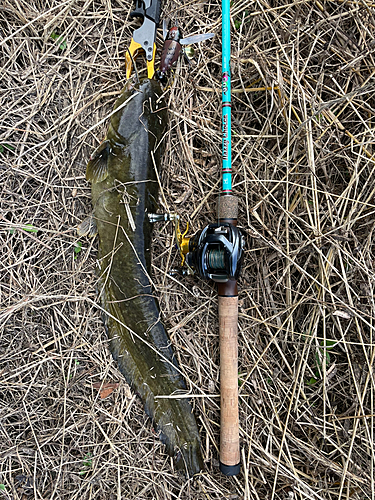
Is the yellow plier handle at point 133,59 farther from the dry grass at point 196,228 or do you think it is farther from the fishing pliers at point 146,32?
the dry grass at point 196,228

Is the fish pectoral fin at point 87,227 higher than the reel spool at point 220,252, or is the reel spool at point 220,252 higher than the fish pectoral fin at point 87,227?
the fish pectoral fin at point 87,227

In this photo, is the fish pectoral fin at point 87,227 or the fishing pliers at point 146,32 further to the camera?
the fish pectoral fin at point 87,227

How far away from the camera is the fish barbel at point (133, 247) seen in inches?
78.7

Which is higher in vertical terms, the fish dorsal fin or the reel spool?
the fish dorsal fin

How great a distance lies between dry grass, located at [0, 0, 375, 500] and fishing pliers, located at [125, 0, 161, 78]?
0.47ft

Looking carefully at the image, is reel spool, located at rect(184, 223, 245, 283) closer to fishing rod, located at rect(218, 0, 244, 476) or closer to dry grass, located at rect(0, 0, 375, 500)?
fishing rod, located at rect(218, 0, 244, 476)

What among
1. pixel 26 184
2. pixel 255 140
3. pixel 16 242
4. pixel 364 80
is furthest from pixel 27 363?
pixel 364 80

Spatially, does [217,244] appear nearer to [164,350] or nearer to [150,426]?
[164,350]

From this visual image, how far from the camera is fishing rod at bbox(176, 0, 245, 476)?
1786mm

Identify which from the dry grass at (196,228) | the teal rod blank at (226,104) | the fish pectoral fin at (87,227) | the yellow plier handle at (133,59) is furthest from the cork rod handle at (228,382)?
the yellow plier handle at (133,59)

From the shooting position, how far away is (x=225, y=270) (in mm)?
1761

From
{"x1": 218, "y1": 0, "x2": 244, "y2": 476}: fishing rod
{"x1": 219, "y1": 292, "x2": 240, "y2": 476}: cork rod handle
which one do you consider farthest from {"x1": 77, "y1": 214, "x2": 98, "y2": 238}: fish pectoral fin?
{"x1": 219, "y1": 292, "x2": 240, "y2": 476}: cork rod handle

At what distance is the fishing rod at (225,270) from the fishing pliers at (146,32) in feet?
1.49

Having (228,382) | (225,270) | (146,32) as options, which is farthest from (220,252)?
(146,32)
